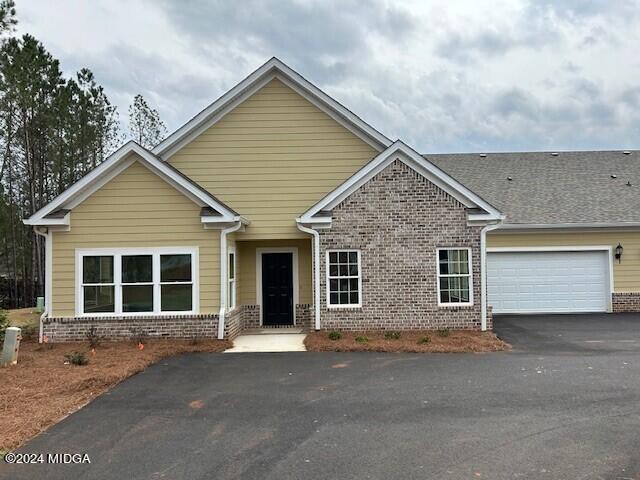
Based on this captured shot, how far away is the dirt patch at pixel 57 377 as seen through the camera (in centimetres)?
643

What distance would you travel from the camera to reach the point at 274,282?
15.3 m

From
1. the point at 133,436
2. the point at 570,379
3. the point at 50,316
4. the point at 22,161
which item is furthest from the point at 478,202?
the point at 22,161

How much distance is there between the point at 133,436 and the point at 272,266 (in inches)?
374

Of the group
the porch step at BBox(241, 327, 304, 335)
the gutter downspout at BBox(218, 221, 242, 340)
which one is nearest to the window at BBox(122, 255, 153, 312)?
the gutter downspout at BBox(218, 221, 242, 340)

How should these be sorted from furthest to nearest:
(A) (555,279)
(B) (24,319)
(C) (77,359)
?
1. (A) (555,279)
2. (B) (24,319)
3. (C) (77,359)

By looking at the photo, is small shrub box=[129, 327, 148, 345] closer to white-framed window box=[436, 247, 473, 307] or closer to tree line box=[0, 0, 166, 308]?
white-framed window box=[436, 247, 473, 307]

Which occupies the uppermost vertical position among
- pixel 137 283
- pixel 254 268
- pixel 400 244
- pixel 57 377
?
pixel 400 244

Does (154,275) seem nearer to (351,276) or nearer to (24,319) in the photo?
(351,276)

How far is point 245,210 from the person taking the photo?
14469 mm

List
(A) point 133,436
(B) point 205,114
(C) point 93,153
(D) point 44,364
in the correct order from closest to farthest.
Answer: (A) point 133,436 → (D) point 44,364 → (B) point 205,114 → (C) point 93,153

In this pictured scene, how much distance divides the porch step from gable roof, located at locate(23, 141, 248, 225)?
3.39m

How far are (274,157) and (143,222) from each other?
4122 mm

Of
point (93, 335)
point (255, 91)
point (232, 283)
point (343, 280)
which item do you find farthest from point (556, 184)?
point (93, 335)

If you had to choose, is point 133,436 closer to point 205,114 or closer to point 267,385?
point 267,385
